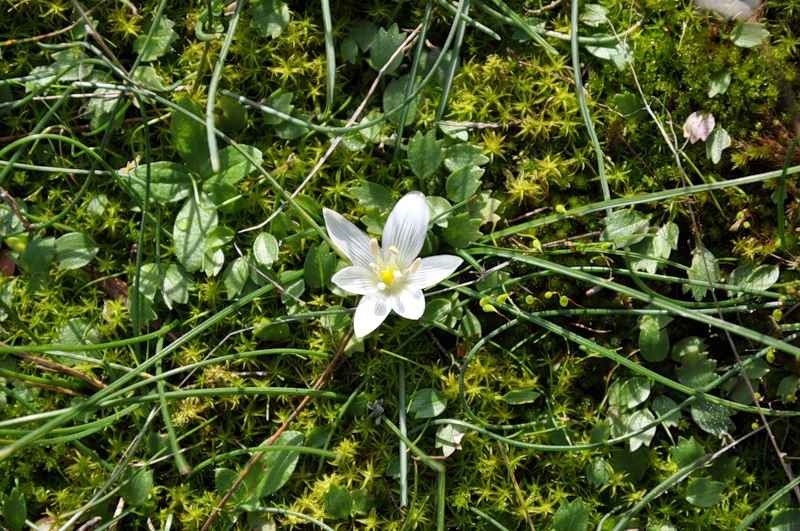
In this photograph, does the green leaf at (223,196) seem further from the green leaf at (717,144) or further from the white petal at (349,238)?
the green leaf at (717,144)

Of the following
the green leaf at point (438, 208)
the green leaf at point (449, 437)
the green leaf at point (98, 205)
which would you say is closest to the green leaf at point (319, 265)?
the green leaf at point (438, 208)

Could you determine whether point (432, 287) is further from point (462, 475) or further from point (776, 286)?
point (776, 286)

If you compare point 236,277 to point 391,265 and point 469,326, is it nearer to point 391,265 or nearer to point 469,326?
point 391,265

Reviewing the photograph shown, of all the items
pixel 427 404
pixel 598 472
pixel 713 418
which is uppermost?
pixel 427 404

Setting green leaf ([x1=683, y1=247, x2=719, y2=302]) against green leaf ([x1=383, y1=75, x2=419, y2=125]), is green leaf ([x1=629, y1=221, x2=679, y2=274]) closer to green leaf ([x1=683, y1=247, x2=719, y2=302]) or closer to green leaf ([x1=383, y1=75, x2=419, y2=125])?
green leaf ([x1=683, y1=247, x2=719, y2=302])

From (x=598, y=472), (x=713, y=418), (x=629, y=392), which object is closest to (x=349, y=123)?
(x=629, y=392)
